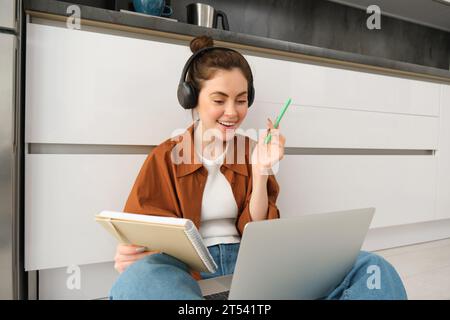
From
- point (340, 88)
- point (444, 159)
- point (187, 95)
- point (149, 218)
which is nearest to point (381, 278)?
point (149, 218)

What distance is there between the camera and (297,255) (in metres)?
0.62

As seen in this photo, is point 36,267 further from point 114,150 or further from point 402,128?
point 402,128

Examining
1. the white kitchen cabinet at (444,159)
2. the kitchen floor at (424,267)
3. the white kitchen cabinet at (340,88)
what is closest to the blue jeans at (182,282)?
the kitchen floor at (424,267)

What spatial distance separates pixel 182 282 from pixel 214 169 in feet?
1.29

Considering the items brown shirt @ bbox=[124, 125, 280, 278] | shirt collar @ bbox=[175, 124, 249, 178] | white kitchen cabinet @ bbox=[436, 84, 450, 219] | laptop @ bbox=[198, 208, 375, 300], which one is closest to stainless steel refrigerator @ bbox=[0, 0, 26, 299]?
brown shirt @ bbox=[124, 125, 280, 278]

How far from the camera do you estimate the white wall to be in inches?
40.1

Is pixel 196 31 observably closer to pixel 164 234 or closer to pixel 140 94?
pixel 140 94

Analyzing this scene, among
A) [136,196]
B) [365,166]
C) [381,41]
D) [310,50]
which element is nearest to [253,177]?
[136,196]

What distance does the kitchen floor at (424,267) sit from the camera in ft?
4.01

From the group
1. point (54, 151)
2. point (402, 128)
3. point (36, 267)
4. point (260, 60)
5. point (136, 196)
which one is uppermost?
point (260, 60)

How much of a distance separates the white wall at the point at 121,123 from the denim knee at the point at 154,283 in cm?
49

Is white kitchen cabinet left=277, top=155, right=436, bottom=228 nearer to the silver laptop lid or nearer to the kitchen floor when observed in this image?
the kitchen floor

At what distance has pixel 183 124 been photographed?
1223mm

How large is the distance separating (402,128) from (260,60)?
0.85 meters
